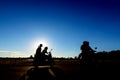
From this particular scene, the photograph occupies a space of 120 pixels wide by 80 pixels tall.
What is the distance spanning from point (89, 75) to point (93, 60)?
1.17 meters

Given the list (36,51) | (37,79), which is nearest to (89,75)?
(37,79)

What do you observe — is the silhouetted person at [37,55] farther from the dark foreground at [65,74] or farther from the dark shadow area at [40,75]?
the dark shadow area at [40,75]

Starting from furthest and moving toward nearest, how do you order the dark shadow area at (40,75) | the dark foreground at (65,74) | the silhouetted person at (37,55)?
the silhouetted person at (37,55) < the dark foreground at (65,74) < the dark shadow area at (40,75)

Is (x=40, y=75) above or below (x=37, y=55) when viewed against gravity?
below

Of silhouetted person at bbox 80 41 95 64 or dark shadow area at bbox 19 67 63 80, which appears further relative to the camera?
Answer: silhouetted person at bbox 80 41 95 64

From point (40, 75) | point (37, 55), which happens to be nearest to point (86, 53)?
point (40, 75)

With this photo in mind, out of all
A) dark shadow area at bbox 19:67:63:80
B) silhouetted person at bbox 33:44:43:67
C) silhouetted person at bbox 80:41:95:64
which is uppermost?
silhouetted person at bbox 33:44:43:67

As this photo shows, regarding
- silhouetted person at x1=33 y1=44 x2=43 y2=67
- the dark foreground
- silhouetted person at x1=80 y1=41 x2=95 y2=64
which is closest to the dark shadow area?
the dark foreground

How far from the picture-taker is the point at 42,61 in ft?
58.2

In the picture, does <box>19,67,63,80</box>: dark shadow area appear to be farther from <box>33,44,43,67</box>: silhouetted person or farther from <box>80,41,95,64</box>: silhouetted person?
<box>33,44,43,67</box>: silhouetted person

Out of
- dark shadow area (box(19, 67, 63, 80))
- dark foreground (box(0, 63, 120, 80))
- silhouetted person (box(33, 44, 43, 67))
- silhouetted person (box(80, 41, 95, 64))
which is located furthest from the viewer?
silhouetted person (box(33, 44, 43, 67))

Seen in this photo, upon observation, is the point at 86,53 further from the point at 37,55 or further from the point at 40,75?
the point at 37,55

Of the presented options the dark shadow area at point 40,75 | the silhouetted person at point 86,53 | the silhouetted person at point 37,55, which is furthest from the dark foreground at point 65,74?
the silhouetted person at point 37,55

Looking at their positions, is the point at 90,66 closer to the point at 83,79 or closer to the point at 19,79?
the point at 83,79
